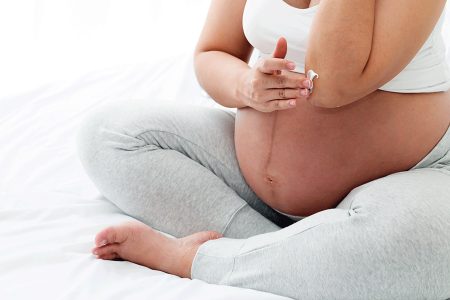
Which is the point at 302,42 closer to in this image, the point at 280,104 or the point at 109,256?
the point at 280,104

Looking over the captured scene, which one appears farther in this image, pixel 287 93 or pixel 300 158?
pixel 300 158

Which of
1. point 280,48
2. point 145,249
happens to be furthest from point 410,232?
point 145,249

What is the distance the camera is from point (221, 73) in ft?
2.88

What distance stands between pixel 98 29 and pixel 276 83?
1916 millimetres

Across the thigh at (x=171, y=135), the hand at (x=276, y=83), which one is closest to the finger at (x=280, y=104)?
the hand at (x=276, y=83)

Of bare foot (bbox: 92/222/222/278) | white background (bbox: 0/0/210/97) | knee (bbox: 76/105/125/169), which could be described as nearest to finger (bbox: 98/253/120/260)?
bare foot (bbox: 92/222/222/278)

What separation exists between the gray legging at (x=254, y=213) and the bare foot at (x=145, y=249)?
0.03 metres

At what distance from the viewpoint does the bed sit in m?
0.60

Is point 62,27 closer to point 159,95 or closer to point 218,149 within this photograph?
point 159,95

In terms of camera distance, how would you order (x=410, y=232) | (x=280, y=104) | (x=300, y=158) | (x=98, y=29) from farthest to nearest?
(x=98, y=29) → (x=300, y=158) → (x=280, y=104) → (x=410, y=232)

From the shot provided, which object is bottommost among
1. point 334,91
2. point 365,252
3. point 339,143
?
point 365,252

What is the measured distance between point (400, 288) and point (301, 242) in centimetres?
15

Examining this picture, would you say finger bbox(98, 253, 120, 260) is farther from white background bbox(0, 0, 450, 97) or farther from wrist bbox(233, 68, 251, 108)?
white background bbox(0, 0, 450, 97)

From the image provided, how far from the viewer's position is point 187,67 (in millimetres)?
1746
